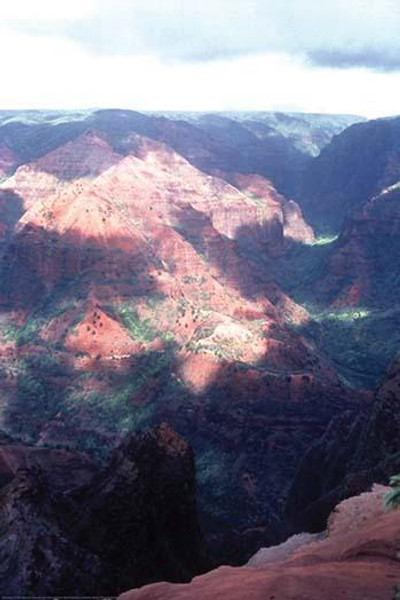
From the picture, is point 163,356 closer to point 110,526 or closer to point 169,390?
point 169,390

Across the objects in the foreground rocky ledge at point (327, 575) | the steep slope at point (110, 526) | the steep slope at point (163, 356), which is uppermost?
the foreground rocky ledge at point (327, 575)

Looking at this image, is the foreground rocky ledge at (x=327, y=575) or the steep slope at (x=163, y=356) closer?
the foreground rocky ledge at (x=327, y=575)

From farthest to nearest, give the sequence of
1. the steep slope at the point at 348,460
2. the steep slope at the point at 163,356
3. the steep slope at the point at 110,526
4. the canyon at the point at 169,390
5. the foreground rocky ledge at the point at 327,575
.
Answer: the steep slope at the point at 163,356 < the steep slope at the point at 348,460 < the canyon at the point at 169,390 < the steep slope at the point at 110,526 < the foreground rocky ledge at the point at 327,575

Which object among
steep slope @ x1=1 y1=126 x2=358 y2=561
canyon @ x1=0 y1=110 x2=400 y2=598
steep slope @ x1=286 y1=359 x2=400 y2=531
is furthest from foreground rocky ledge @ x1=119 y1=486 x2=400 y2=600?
steep slope @ x1=1 y1=126 x2=358 y2=561

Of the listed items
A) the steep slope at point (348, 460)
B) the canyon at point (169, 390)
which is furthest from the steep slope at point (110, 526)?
the steep slope at point (348, 460)

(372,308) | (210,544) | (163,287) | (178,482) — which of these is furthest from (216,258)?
(178,482)

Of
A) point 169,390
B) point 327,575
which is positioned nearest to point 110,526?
point 327,575

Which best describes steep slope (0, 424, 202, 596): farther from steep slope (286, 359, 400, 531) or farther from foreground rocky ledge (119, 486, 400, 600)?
steep slope (286, 359, 400, 531)

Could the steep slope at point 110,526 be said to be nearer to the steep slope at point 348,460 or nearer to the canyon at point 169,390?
the canyon at point 169,390
